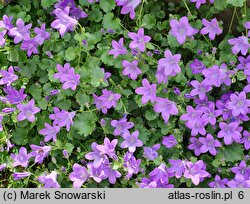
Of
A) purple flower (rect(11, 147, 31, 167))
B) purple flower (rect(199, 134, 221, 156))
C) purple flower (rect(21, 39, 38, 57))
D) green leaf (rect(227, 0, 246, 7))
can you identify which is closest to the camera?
green leaf (rect(227, 0, 246, 7))

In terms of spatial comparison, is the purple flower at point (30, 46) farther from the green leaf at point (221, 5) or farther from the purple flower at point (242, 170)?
the purple flower at point (242, 170)

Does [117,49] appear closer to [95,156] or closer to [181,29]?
[181,29]

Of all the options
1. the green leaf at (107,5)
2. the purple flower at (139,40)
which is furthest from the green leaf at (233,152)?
the green leaf at (107,5)

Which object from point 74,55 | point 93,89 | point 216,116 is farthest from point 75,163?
point 216,116

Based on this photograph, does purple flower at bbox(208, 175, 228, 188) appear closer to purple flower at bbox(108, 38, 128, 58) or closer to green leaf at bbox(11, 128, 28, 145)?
purple flower at bbox(108, 38, 128, 58)

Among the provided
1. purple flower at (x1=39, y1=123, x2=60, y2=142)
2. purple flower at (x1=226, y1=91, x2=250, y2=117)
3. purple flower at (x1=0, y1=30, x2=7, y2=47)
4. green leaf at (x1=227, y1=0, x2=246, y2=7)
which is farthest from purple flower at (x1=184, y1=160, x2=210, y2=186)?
purple flower at (x1=0, y1=30, x2=7, y2=47)

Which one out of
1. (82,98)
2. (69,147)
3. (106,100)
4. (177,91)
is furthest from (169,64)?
(69,147)
